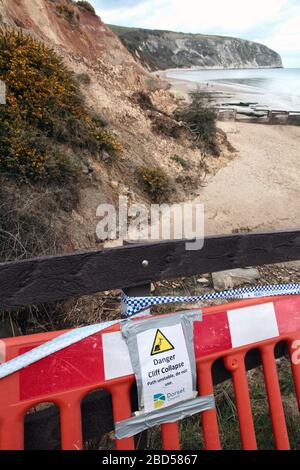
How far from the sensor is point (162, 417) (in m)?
1.90

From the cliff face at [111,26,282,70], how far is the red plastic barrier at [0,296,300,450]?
98754 millimetres

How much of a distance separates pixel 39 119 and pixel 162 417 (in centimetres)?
619

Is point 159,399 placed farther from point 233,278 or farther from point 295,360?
point 233,278

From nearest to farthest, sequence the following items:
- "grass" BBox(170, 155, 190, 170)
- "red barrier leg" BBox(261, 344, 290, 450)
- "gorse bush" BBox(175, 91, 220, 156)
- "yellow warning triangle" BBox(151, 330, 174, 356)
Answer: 1. "yellow warning triangle" BBox(151, 330, 174, 356)
2. "red barrier leg" BBox(261, 344, 290, 450)
3. "grass" BBox(170, 155, 190, 170)
4. "gorse bush" BBox(175, 91, 220, 156)

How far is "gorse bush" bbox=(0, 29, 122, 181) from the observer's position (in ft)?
18.5

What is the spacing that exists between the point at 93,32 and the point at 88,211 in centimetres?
1144

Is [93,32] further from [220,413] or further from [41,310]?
[220,413]

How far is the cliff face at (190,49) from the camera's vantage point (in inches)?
4446

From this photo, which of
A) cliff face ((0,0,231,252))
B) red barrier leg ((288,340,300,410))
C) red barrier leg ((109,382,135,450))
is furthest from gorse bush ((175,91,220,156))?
red barrier leg ((109,382,135,450))

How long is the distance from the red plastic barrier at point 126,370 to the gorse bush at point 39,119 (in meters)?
4.21

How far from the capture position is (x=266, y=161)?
1301 cm

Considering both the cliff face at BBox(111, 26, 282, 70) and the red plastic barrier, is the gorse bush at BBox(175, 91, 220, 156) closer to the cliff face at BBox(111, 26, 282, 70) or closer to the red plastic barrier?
the red plastic barrier

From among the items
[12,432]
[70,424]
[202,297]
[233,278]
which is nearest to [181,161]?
[233,278]
